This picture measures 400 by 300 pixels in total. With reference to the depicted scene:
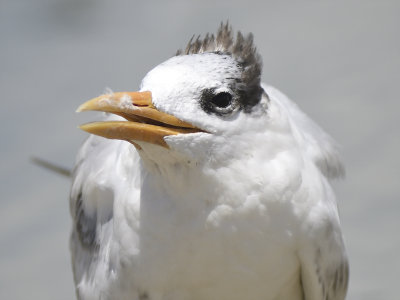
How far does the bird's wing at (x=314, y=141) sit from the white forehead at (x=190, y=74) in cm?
45

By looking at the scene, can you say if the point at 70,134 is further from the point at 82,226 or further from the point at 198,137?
the point at 198,137

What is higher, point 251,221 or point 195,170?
point 195,170

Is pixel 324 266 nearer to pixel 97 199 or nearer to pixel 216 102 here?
pixel 216 102

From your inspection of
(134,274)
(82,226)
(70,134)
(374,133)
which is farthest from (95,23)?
(134,274)

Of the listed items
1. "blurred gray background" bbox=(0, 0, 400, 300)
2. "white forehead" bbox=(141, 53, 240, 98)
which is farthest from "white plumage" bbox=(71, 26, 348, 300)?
"blurred gray background" bbox=(0, 0, 400, 300)

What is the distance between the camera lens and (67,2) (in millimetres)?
7453

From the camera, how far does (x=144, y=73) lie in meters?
6.30

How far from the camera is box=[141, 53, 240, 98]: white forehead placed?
8.86 ft

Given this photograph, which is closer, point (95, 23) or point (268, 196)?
point (268, 196)

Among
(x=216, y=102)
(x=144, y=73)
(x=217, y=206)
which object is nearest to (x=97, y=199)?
(x=217, y=206)

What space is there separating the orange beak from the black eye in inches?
6.0

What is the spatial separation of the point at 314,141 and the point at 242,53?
67cm

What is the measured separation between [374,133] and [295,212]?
2826 mm

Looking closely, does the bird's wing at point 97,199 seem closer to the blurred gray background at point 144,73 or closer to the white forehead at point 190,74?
the white forehead at point 190,74
